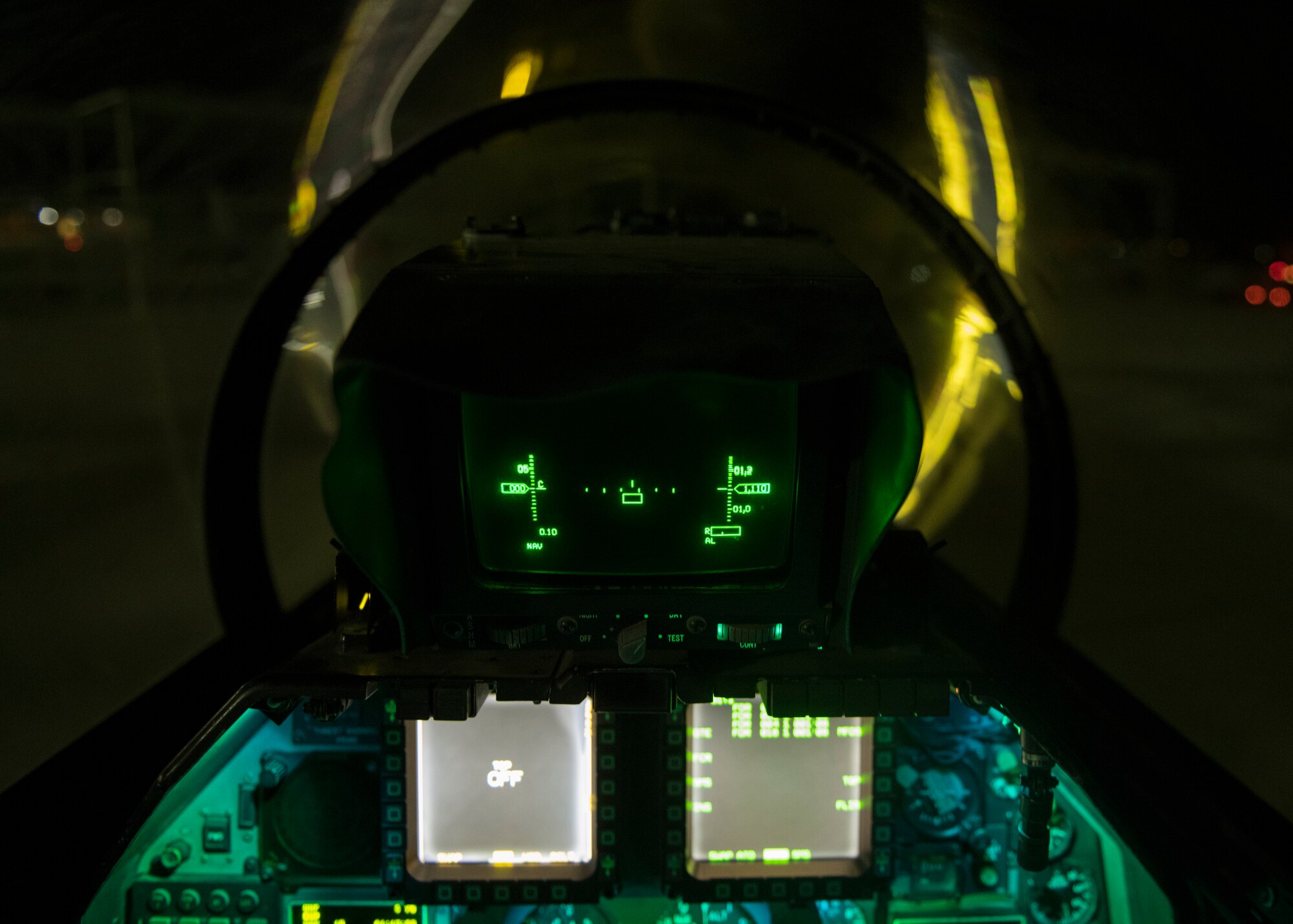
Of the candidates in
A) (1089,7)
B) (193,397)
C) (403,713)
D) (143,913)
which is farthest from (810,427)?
(193,397)

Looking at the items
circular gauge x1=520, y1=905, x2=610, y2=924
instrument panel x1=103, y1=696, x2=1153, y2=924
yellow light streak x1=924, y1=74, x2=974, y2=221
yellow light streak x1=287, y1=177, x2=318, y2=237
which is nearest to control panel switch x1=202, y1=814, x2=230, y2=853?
instrument panel x1=103, y1=696, x2=1153, y2=924

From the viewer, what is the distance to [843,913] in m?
1.66

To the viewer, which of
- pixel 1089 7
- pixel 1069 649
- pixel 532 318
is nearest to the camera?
pixel 532 318

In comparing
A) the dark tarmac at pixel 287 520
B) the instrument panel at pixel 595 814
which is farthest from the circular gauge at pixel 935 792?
the dark tarmac at pixel 287 520

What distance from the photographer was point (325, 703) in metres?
1.25

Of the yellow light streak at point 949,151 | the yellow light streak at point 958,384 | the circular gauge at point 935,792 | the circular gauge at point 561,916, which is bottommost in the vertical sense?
the circular gauge at point 561,916

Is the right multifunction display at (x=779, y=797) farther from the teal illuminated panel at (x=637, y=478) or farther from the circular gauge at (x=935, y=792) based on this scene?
the teal illuminated panel at (x=637, y=478)

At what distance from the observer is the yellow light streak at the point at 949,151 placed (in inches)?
138

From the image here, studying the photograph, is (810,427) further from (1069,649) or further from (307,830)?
(307,830)

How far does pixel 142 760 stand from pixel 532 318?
93 centimetres

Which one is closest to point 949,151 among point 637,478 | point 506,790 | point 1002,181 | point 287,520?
point 1002,181

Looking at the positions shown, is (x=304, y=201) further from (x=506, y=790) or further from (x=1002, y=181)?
(x=1002, y=181)

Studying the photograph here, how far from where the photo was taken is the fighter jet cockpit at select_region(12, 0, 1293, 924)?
1.14 m

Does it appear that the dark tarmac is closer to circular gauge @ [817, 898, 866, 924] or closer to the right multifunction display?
circular gauge @ [817, 898, 866, 924]
